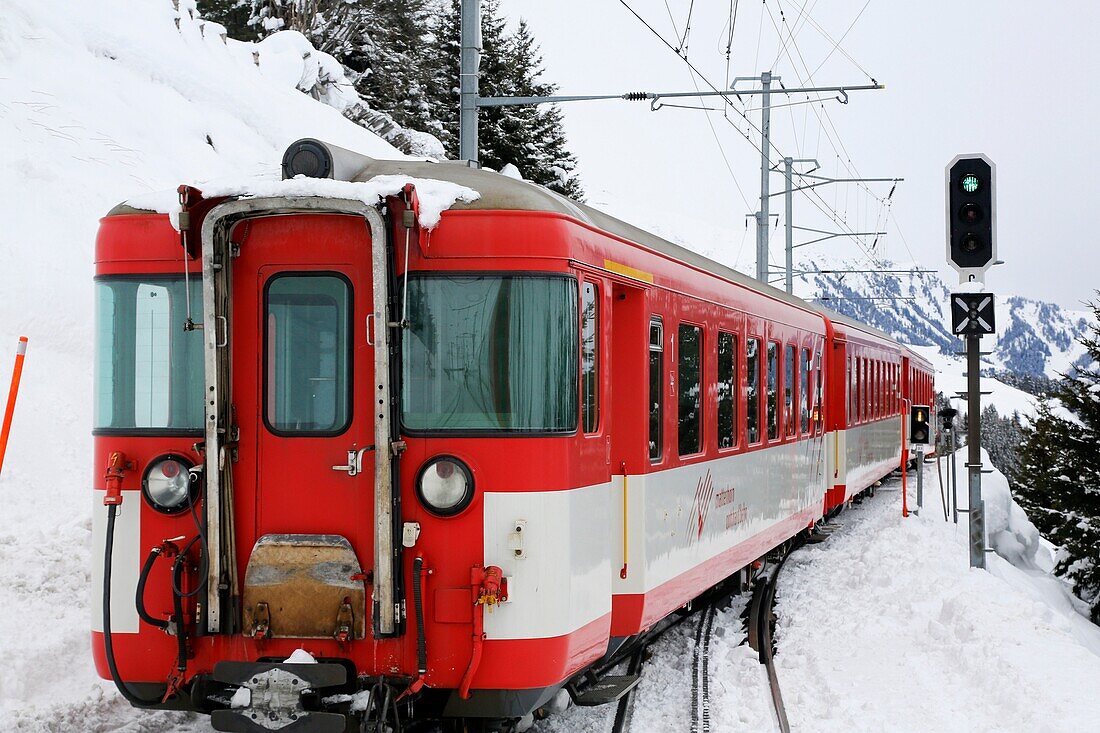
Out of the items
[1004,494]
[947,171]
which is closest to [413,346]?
[947,171]

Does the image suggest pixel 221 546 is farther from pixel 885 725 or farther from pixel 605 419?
pixel 885 725

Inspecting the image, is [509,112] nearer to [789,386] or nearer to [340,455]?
[789,386]

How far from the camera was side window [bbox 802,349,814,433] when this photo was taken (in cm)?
1353

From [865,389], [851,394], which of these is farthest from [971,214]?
[865,389]

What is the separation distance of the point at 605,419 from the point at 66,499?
6203 mm

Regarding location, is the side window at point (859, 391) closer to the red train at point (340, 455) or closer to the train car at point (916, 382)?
the train car at point (916, 382)

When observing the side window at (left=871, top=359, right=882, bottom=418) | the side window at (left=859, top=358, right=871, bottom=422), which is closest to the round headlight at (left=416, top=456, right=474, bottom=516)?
the side window at (left=859, top=358, right=871, bottom=422)

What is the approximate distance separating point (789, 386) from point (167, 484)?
7.84 meters

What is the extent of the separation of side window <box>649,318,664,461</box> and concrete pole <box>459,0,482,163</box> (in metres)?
4.48

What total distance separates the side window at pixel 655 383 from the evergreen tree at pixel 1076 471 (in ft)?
95.1

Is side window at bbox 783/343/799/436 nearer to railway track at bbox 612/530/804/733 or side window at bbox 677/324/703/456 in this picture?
railway track at bbox 612/530/804/733

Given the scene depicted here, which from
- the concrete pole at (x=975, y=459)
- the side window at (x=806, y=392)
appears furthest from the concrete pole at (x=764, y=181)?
the concrete pole at (x=975, y=459)

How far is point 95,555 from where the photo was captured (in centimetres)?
612

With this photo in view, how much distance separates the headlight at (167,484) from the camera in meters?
5.91
